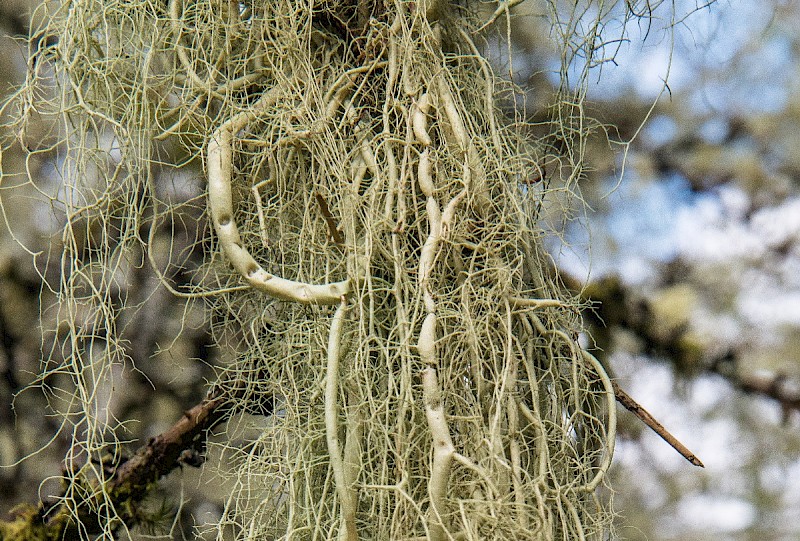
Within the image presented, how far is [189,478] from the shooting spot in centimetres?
115

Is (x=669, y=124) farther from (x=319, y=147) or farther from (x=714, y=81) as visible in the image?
(x=319, y=147)

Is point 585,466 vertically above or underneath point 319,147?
underneath

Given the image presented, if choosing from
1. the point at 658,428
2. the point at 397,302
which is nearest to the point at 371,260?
the point at 397,302

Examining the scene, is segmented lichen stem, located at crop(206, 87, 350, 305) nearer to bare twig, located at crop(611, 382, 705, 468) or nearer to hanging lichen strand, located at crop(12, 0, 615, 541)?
hanging lichen strand, located at crop(12, 0, 615, 541)

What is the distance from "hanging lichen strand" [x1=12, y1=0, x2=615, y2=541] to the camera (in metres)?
0.61

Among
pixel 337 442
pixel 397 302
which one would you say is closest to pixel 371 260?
pixel 397 302

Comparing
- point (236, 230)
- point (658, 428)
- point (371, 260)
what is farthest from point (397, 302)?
point (658, 428)

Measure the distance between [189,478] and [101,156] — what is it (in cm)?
57

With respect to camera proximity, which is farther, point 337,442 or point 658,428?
point 658,428

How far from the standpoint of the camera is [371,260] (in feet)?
2.12

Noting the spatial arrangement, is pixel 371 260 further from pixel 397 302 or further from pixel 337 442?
pixel 337 442

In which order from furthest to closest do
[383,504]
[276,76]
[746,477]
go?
1. [746,477]
2. [276,76]
3. [383,504]

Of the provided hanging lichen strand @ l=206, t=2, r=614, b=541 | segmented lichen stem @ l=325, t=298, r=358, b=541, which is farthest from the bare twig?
segmented lichen stem @ l=325, t=298, r=358, b=541

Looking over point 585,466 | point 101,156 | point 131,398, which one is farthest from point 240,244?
point 131,398
